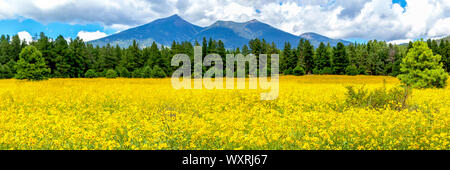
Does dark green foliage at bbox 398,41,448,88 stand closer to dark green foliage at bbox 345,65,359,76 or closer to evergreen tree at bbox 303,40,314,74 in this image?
dark green foliage at bbox 345,65,359,76

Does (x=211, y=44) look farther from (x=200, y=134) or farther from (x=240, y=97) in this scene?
(x=200, y=134)

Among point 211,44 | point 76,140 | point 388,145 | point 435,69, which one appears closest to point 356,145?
point 388,145

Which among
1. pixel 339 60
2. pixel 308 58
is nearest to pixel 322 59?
pixel 339 60

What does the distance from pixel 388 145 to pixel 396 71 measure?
60.3 metres

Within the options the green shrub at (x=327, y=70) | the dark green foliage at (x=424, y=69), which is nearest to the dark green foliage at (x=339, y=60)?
the green shrub at (x=327, y=70)

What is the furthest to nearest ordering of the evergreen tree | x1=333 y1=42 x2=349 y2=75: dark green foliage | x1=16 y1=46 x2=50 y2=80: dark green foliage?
the evergreen tree → x1=333 y1=42 x2=349 y2=75: dark green foliage → x1=16 y1=46 x2=50 y2=80: dark green foliage

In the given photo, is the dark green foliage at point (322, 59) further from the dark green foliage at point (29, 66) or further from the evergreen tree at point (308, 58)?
the dark green foliage at point (29, 66)

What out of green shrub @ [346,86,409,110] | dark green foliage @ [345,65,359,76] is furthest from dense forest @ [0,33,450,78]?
green shrub @ [346,86,409,110]

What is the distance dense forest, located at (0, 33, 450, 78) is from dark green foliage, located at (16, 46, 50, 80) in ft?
33.3

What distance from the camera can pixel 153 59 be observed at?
53438 mm

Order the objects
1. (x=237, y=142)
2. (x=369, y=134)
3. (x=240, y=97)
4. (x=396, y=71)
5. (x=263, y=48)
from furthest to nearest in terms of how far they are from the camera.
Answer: (x=263, y=48) → (x=396, y=71) → (x=240, y=97) → (x=369, y=134) → (x=237, y=142)

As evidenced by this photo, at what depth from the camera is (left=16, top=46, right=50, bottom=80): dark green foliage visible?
1318 inches

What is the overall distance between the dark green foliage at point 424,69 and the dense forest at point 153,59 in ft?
89.0
